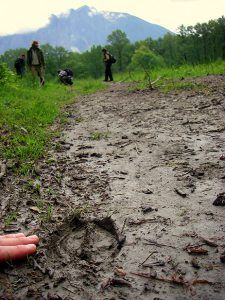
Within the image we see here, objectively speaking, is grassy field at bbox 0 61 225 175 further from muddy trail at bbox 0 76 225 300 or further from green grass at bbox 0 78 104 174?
muddy trail at bbox 0 76 225 300

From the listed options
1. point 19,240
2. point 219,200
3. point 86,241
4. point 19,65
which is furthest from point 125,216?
point 19,65

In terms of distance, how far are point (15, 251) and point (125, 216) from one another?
1.10m

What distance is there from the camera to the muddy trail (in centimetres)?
235

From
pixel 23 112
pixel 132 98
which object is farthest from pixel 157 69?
pixel 23 112

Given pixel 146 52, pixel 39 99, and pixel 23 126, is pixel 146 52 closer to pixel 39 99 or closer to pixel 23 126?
pixel 39 99

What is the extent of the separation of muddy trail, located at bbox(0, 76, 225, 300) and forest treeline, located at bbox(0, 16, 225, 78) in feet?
206

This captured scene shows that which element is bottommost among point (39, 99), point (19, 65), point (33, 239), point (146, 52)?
point (33, 239)

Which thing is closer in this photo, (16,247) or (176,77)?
(16,247)

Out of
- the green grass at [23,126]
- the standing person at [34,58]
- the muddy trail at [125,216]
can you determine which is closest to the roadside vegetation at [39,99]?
the green grass at [23,126]

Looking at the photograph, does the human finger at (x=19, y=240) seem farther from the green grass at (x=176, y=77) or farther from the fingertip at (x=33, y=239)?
the green grass at (x=176, y=77)

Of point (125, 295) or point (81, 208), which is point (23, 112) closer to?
point (81, 208)

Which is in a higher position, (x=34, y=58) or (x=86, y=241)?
(x=34, y=58)

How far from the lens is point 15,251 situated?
2547mm

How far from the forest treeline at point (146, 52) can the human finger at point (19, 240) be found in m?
65.6
